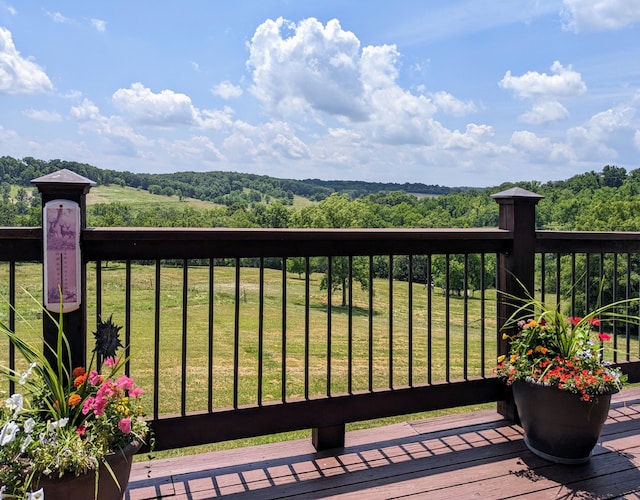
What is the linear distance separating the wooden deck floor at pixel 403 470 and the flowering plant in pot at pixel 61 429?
Answer: 1.87ft

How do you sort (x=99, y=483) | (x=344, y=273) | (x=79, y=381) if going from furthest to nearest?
(x=344, y=273)
(x=79, y=381)
(x=99, y=483)

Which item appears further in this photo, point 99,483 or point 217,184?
point 217,184

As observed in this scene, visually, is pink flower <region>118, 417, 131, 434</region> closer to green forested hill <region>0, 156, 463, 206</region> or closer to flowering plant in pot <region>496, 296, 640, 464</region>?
flowering plant in pot <region>496, 296, 640, 464</region>

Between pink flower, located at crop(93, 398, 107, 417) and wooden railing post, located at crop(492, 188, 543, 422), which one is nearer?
pink flower, located at crop(93, 398, 107, 417)

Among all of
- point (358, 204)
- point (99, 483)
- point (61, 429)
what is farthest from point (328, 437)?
point (358, 204)

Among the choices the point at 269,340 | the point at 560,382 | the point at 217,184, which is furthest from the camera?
the point at 217,184

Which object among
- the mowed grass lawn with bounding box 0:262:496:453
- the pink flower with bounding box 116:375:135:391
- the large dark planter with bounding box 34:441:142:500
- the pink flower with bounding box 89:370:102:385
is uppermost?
the pink flower with bounding box 89:370:102:385

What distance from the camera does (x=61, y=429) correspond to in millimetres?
1477

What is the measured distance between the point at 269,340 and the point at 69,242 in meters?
12.6

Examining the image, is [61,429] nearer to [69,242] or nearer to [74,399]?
[74,399]

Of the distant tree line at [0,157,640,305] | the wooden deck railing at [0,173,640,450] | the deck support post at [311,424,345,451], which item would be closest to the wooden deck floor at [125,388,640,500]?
the deck support post at [311,424,345,451]

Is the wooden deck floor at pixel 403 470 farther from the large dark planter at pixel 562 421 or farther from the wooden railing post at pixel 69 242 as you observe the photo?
the wooden railing post at pixel 69 242

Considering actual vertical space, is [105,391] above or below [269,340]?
above

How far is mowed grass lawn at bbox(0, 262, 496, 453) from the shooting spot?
267 cm
